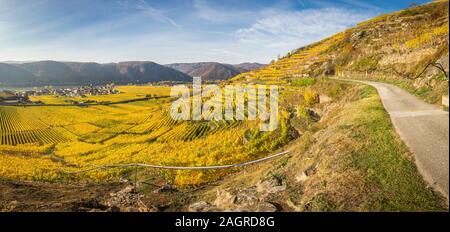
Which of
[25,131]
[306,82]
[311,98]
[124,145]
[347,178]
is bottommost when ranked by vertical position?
[25,131]

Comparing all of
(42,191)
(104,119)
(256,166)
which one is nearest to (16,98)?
(104,119)

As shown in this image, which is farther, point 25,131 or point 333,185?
point 25,131

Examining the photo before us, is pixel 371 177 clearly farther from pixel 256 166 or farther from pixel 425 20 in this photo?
pixel 425 20

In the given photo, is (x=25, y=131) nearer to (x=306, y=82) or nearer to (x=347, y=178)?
(x=306, y=82)

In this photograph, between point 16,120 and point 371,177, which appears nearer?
point 371,177

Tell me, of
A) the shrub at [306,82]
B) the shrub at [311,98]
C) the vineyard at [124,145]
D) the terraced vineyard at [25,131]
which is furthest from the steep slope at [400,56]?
the terraced vineyard at [25,131]

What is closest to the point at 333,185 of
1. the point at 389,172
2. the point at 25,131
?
the point at 389,172

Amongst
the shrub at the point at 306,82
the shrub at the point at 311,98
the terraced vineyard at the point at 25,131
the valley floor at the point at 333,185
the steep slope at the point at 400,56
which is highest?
the steep slope at the point at 400,56

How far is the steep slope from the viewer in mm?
18230

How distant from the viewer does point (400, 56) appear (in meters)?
28.3

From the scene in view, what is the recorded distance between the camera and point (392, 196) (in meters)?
7.54

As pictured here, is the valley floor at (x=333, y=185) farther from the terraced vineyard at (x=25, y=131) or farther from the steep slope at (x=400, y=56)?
the terraced vineyard at (x=25, y=131)

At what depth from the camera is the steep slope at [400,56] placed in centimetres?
1823
